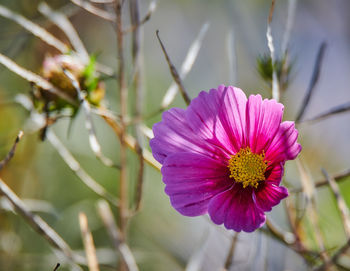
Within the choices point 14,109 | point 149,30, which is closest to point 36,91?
point 14,109

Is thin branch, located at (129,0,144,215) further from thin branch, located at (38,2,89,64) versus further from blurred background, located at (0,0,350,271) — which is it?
blurred background, located at (0,0,350,271)

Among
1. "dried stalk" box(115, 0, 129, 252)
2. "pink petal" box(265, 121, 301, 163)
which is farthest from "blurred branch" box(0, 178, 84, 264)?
"pink petal" box(265, 121, 301, 163)

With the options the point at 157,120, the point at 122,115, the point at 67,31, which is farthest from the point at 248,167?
the point at 157,120

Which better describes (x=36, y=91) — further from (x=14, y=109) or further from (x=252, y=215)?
(x=14, y=109)

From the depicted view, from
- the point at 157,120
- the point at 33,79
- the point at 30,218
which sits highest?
the point at 157,120

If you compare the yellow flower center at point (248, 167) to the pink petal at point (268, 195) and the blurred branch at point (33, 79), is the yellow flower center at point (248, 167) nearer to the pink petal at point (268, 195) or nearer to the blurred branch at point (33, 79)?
the pink petal at point (268, 195)

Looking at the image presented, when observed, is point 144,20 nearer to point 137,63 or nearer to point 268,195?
point 137,63

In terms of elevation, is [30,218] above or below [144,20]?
below
